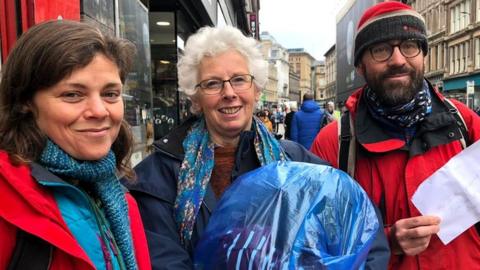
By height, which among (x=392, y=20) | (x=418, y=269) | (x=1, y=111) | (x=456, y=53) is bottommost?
(x=418, y=269)

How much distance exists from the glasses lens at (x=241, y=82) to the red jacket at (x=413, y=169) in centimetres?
60

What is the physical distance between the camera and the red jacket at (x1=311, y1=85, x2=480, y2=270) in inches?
77.2

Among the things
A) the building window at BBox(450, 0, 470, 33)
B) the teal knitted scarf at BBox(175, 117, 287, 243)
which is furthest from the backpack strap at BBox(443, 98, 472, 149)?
the building window at BBox(450, 0, 470, 33)

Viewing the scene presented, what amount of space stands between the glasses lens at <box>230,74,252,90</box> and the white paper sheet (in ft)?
2.79

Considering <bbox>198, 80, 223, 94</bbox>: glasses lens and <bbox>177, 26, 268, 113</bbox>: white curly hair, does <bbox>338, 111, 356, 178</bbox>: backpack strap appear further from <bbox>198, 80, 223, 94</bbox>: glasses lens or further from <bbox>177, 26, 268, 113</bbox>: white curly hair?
<bbox>198, 80, 223, 94</bbox>: glasses lens

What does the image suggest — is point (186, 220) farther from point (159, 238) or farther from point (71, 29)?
point (71, 29)

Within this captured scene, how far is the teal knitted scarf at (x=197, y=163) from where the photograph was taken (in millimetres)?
1715

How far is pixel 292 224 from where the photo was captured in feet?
4.07

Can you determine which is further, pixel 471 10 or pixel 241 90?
pixel 471 10

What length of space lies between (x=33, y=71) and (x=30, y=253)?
494 millimetres

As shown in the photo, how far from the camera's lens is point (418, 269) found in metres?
1.97

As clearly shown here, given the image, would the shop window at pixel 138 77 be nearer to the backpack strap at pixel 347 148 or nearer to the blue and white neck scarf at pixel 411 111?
the backpack strap at pixel 347 148

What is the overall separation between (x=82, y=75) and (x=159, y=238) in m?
0.66

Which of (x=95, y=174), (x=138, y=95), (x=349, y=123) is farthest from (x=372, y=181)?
(x=138, y=95)
